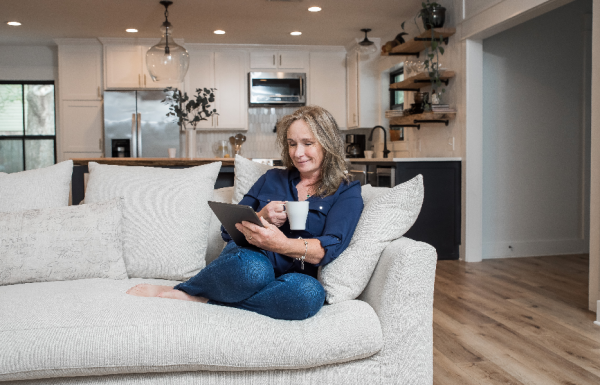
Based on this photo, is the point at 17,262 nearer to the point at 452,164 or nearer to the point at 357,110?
the point at 452,164

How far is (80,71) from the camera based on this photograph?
6523 mm

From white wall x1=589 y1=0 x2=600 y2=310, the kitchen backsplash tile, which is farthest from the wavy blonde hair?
the kitchen backsplash tile

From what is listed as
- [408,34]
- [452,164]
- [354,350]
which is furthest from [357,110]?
[354,350]

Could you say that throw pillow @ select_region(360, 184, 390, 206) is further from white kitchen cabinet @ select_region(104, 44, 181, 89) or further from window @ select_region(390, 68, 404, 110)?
white kitchen cabinet @ select_region(104, 44, 181, 89)

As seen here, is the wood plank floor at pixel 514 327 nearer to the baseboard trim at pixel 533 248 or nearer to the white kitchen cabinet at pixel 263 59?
the baseboard trim at pixel 533 248

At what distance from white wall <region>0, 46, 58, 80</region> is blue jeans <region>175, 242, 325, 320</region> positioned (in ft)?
20.9

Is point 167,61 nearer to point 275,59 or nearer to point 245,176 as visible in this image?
point 275,59

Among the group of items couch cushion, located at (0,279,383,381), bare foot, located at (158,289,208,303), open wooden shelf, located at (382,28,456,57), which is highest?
open wooden shelf, located at (382,28,456,57)

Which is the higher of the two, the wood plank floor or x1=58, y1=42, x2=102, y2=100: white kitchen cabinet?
x1=58, y1=42, x2=102, y2=100: white kitchen cabinet

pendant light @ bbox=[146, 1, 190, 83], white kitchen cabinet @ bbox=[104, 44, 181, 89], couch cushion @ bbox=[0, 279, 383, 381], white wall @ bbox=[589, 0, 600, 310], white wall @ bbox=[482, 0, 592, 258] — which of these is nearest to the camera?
couch cushion @ bbox=[0, 279, 383, 381]

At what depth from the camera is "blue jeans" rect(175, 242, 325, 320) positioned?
1.51 m

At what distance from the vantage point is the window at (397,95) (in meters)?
6.07

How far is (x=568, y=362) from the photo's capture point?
221 centimetres

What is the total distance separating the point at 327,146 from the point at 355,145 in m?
4.80
